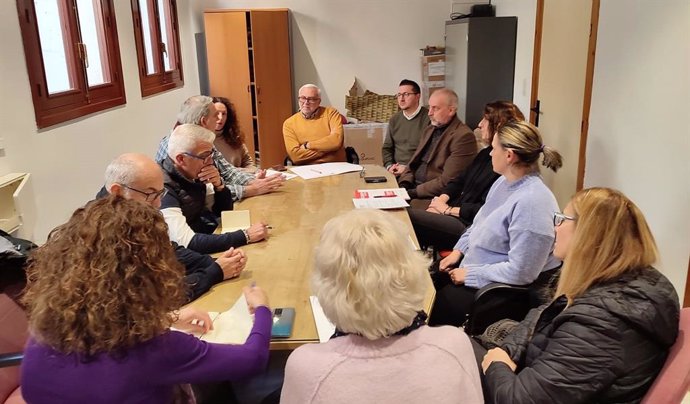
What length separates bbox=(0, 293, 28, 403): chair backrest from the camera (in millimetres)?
1697


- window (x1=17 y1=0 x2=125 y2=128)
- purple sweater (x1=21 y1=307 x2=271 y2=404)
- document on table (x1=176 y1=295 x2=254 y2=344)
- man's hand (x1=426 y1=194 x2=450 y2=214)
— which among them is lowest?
man's hand (x1=426 y1=194 x2=450 y2=214)

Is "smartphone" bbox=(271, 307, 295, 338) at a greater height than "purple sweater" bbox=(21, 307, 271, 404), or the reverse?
"purple sweater" bbox=(21, 307, 271, 404)

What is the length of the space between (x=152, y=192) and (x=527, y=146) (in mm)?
1503

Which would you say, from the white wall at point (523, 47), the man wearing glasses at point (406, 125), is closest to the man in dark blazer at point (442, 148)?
the man wearing glasses at point (406, 125)

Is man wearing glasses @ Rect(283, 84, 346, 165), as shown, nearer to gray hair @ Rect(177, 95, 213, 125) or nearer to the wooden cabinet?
gray hair @ Rect(177, 95, 213, 125)

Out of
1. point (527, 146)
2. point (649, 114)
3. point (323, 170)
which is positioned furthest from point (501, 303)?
point (323, 170)

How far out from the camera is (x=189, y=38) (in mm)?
6207

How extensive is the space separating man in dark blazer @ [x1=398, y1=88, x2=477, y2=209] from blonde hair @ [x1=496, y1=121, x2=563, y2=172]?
1178mm

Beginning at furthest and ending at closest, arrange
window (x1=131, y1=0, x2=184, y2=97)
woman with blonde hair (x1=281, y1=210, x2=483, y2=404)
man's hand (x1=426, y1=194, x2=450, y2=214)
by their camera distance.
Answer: window (x1=131, y1=0, x2=184, y2=97) < man's hand (x1=426, y1=194, x2=450, y2=214) < woman with blonde hair (x1=281, y1=210, x2=483, y2=404)

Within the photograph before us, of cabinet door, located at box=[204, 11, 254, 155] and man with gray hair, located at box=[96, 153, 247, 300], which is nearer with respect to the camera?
man with gray hair, located at box=[96, 153, 247, 300]

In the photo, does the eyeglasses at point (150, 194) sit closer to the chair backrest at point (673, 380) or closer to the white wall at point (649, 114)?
the chair backrest at point (673, 380)

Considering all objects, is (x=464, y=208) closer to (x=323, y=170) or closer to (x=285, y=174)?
(x=323, y=170)

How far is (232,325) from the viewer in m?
1.60

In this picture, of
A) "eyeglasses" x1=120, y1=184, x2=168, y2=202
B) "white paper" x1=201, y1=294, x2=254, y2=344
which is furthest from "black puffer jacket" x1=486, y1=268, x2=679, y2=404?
"eyeglasses" x1=120, y1=184, x2=168, y2=202
